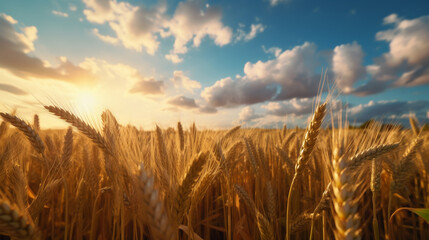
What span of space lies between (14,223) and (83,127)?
0.62 meters

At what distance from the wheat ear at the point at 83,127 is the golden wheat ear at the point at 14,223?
1.52ft

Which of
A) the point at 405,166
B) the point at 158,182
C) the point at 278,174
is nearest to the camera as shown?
the point at 158,182

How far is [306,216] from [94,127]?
5.40 ft

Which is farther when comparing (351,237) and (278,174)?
(278,174)

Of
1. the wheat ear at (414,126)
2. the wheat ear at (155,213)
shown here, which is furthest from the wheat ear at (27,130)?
the wheat ear at (414,126)

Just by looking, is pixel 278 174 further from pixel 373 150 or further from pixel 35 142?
pixel 35 142

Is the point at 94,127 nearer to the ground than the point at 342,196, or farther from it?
farther from it

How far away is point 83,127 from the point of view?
1253 millimetres

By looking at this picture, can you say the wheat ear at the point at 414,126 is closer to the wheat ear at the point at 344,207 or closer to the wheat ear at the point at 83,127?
the wheat ear at the point at 344,207

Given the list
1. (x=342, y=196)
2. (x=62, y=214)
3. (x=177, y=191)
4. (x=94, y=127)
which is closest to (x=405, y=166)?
(x=342, y=196)

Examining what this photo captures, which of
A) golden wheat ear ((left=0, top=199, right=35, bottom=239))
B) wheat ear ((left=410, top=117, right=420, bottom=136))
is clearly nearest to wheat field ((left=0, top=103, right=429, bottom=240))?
golden wheat ear ((left=0, top=199, right=35, bottom=239))

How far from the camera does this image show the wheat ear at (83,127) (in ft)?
3.96

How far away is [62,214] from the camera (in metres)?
2.17

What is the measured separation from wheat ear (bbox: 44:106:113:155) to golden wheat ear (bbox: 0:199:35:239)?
0.46 meters
